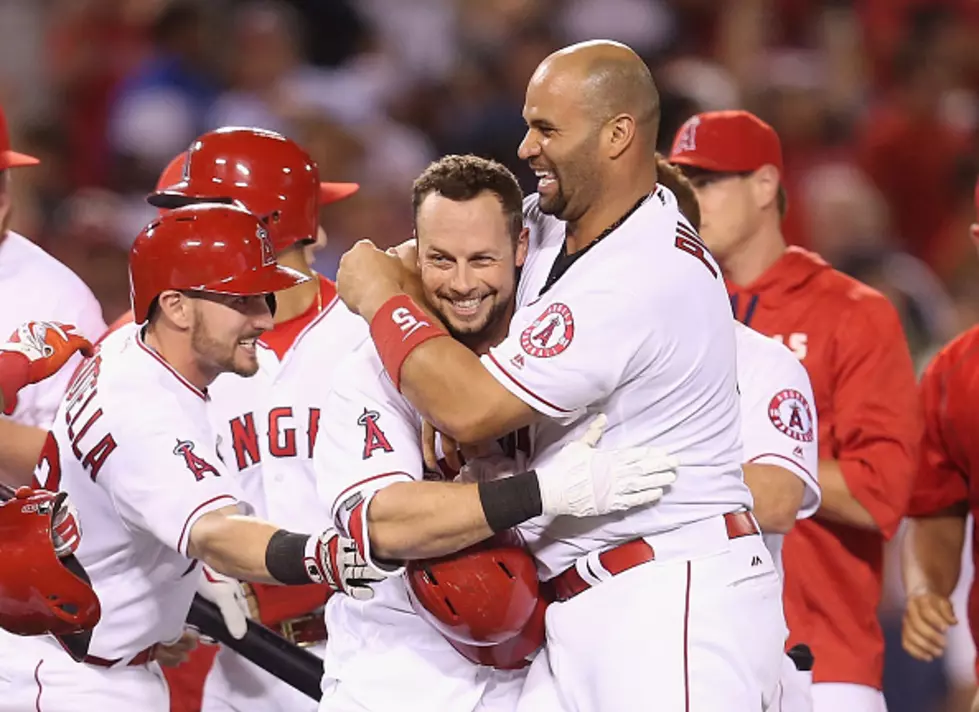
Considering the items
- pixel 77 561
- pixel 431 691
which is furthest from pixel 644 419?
pixel 77 561

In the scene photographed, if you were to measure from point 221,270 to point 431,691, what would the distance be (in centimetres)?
120

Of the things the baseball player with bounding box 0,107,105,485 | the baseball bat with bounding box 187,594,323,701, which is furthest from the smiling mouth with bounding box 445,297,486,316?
the baseball player with bounding box 0,107,105,485

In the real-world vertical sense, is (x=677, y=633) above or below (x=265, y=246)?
below

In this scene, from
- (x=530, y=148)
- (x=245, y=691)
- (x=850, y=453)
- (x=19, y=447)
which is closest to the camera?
(x=530, y=148)

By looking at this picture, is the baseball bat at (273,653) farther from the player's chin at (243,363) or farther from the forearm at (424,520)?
the forearm at (424,520)

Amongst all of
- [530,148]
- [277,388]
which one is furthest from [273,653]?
[530,148]

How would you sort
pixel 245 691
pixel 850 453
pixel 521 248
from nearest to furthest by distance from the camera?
pixel 521 248, pixel 245 691, pixel 850 453

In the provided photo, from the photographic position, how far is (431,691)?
14.6 feet

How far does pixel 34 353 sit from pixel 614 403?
1.53m

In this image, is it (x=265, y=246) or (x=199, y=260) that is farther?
(x=265, y=246)

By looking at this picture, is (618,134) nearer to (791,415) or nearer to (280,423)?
(791,415)

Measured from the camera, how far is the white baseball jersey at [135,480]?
14.2 feet

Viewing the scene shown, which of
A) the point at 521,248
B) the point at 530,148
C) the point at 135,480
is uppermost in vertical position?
the point at 530,148

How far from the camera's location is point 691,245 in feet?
13.7
